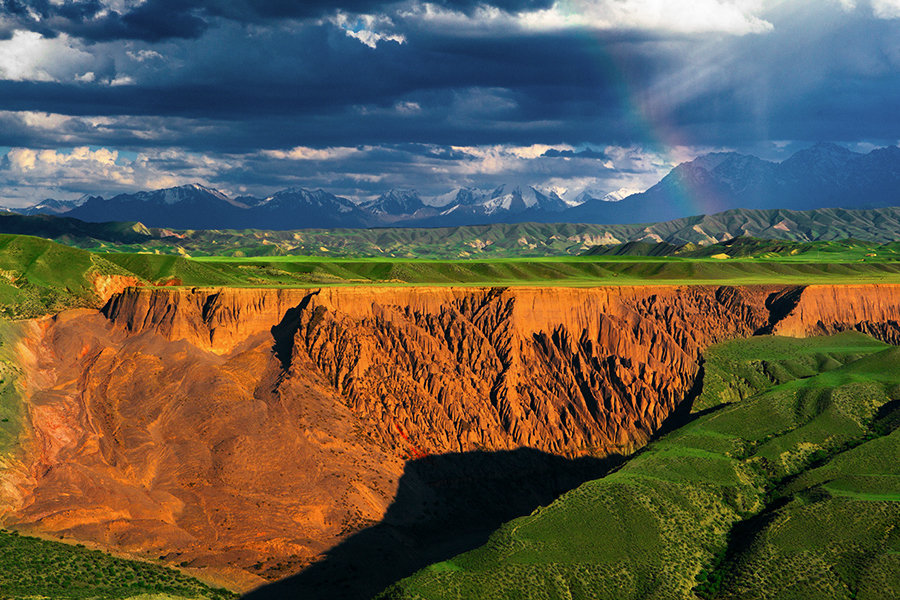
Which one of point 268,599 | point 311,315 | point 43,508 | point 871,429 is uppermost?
point 311,315

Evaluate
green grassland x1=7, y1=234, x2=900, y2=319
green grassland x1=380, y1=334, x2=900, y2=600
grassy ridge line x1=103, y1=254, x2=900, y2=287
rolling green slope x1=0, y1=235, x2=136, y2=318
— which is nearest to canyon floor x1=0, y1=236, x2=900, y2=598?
green grassland x1=380, y1=334, x2=900, y2=600

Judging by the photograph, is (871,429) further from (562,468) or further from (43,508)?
(43,508)

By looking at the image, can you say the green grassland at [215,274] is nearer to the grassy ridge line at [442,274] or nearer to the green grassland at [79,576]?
the grassy ridge line at [442,274]

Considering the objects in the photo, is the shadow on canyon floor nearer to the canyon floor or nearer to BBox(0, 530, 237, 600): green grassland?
the canyon floor

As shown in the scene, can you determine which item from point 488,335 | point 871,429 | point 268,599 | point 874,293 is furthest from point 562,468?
point 874,293

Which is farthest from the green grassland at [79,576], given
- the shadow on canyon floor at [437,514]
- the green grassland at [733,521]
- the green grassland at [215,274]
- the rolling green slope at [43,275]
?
the green grassland at [215,274]

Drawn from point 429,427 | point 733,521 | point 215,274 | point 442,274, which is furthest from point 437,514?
point 442,274
